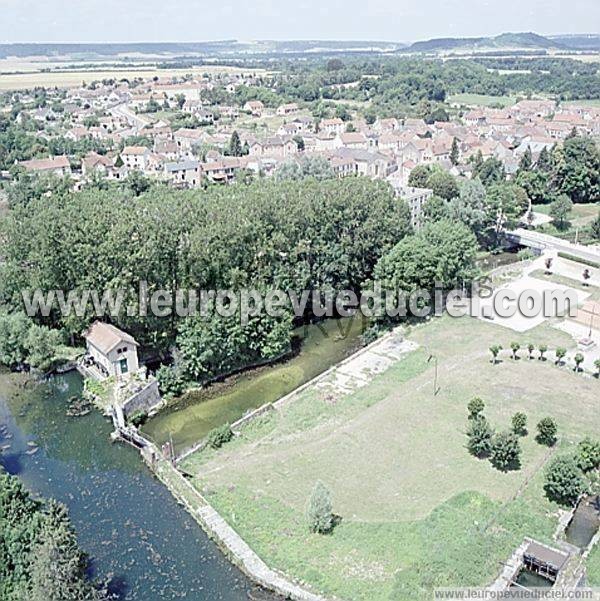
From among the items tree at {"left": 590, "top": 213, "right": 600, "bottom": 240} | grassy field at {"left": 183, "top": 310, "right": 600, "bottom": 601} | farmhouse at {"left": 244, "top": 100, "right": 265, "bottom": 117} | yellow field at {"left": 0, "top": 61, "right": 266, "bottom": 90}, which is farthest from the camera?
yellow field at {"left": 0, "top": 61, "right": 266, "bottom": 90}

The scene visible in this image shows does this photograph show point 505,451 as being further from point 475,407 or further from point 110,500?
point 110,500

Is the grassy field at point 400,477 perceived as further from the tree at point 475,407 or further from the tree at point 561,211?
the tree at point 561,211

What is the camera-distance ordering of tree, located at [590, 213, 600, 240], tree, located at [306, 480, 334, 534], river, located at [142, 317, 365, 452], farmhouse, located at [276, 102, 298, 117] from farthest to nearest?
farmhouse, located at [276, 102, 298, 117]
tree, located at [590, 213, 600, 240]
river, located at [142, 317, 365, 452]
tree, located at [306, 480, 334, 534]

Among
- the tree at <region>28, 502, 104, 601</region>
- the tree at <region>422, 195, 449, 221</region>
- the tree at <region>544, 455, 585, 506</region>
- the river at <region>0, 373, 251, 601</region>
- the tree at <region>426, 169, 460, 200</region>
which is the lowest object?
the river at <region>0, 373, 251, 601</region>

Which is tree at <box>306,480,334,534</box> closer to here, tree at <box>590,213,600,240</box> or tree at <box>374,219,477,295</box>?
tree at <box>374,219,477,295</box>

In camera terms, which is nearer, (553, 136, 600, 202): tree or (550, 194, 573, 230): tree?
(550, 194, 573, 230): tree

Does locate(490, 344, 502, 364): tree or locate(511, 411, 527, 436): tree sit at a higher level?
locate(490, 344, 502, 364): tree

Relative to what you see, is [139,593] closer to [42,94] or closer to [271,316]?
[271,316]

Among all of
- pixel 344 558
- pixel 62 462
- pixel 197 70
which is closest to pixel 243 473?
pixel 344 558

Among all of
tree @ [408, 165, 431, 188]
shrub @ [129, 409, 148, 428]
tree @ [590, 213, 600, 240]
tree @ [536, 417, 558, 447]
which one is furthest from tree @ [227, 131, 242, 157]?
tree @ [536, 417, 558, 447]
